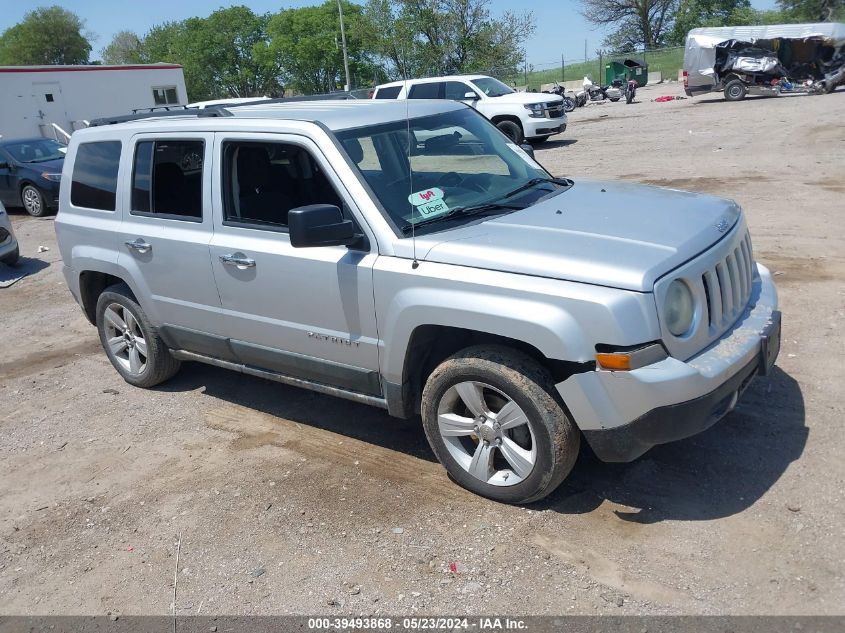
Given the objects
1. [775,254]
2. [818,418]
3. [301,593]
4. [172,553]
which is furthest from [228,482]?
[775,254]

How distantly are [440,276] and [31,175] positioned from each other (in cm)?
1508

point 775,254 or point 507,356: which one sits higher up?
point 507,356

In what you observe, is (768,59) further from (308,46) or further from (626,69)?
(308,46)

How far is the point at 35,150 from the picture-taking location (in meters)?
16.8

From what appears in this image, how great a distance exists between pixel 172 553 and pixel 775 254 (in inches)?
246

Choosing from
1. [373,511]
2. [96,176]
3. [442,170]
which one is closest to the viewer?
[373,511]

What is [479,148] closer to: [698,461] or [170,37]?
[698,461]

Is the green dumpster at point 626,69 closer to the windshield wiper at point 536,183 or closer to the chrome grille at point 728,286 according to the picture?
the windshield wiper at point 536,183

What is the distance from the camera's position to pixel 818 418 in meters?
4.46

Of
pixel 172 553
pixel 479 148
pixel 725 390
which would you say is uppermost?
pixel 479 148

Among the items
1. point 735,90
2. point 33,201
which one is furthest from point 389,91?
point 735,90

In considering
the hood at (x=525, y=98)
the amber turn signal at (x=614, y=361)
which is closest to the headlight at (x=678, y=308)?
the amber turn signal at (x=614, y=361)

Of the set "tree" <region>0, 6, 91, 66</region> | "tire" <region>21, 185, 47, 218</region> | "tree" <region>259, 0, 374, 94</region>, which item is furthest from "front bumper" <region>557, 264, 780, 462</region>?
"tree" <region>0, 6, 91, 66</region>

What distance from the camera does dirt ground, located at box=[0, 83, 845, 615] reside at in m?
3.39
